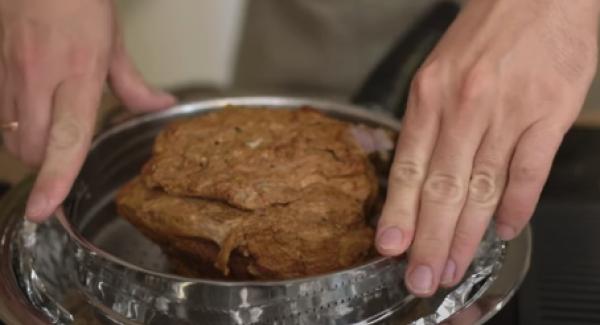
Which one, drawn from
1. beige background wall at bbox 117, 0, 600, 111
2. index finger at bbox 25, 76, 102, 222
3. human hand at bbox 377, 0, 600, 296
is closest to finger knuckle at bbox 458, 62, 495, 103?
human hand at bbox 377, 0, 600, 296

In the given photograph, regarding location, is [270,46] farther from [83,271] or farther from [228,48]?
[83,271]

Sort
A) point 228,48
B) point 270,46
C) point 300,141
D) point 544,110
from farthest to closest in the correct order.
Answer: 1. point 228,48
2. point 270,46
3. point 300,141
4. point 544,110

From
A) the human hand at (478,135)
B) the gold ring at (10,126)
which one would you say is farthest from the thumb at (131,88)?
the human hand at (478,135)

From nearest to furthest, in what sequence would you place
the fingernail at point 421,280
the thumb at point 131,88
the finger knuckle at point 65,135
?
1. the fingernail at point 421,280
2. the finger knuckle at point 65,135
3. the thumb at point 131,88

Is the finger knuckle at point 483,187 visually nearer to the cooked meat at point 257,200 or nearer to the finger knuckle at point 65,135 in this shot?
the cooked meat at point 257,200

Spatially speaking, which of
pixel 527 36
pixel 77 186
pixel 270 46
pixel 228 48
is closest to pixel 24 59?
pixel 77 186

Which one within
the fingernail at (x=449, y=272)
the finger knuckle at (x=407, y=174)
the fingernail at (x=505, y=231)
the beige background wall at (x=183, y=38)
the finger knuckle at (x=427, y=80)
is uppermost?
the finger knuckle at (x=427, y=80)

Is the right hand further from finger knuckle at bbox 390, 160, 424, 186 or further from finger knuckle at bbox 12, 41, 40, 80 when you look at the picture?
finger knuckle at bbox 390, 160, 424, 186

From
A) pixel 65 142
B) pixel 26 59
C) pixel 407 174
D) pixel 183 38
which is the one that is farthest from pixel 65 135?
pixel 183 38
